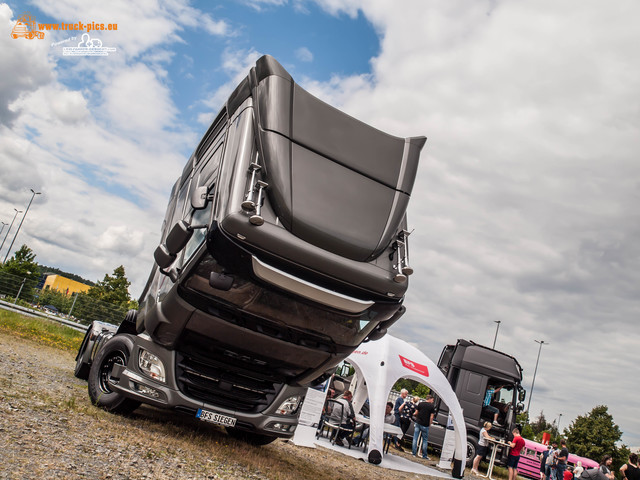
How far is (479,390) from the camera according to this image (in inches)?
659

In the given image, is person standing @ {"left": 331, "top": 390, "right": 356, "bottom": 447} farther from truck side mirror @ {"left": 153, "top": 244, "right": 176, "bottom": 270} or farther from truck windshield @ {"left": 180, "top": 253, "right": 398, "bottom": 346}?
truck side mirror @ {"left": 153, "top": 244, "right": 176, "bottom": 270}

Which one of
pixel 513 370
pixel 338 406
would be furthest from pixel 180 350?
pixel 513 370

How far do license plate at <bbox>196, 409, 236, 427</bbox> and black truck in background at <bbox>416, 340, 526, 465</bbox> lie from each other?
1225 cm

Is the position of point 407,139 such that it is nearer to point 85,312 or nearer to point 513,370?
point 513,370

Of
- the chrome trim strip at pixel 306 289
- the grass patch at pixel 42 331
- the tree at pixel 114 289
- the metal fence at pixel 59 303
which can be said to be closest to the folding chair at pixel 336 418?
the chrome trim strip at pixel 306 289

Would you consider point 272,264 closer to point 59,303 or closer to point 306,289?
point 306,289

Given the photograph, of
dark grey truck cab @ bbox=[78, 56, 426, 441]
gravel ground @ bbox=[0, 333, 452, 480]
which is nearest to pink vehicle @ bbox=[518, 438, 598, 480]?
gravel ground @ bbox=[0, 333, 452, 480]

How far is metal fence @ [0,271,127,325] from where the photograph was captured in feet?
78.8

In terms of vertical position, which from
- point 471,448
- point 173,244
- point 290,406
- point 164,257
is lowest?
point 471,448

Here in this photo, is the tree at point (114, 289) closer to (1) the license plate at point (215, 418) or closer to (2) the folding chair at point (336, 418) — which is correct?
(2) the folding chair at point (336, 418)

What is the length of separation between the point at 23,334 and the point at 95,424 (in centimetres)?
1145

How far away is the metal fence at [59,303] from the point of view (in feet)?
78.8

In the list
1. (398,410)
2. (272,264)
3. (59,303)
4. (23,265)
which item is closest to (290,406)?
(272,264)

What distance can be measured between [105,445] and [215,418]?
52.4 inches
